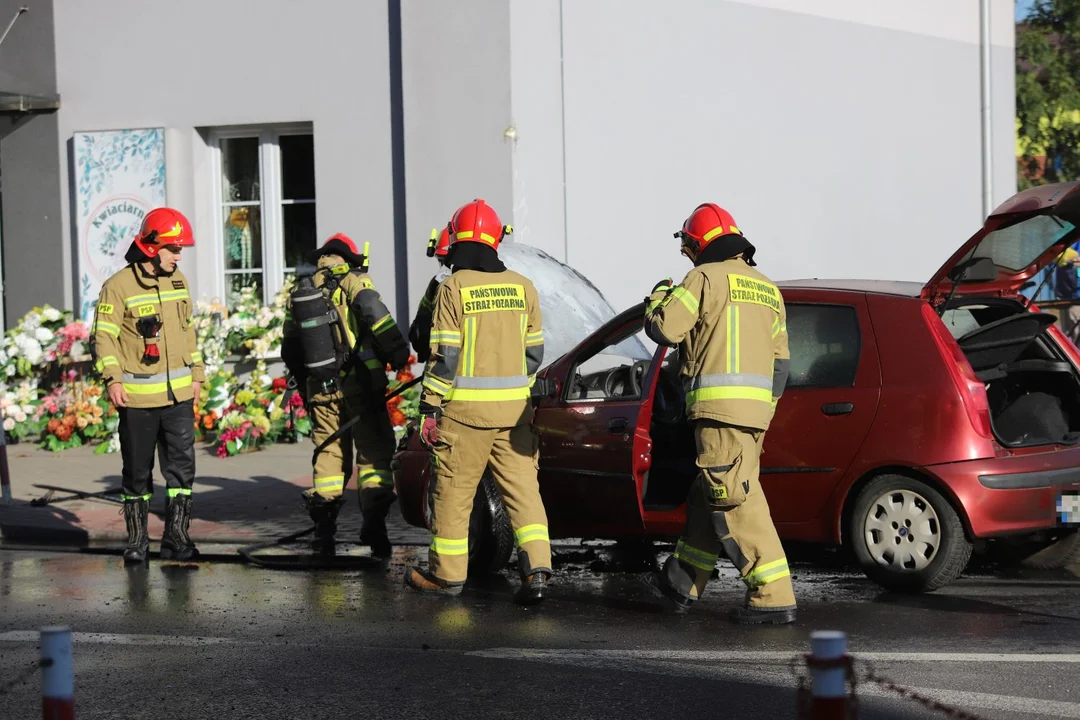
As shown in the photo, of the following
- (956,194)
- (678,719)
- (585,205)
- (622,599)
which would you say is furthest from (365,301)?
(956,194)

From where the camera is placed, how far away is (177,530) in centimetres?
837

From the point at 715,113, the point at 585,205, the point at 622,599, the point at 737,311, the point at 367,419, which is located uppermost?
the point at 715,113

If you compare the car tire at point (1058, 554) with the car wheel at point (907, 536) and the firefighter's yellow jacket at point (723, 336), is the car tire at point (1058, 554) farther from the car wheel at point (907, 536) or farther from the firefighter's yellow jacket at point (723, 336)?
the firefighter's yellow jacket at point (723, 336)

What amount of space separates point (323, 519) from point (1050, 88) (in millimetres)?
18247

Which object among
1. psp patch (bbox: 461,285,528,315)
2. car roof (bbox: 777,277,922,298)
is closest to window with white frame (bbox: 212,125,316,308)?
psp patch (bbox: 461,285,528,315)

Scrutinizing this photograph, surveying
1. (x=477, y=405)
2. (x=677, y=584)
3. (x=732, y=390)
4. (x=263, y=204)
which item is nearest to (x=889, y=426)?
(x=732, y=390)

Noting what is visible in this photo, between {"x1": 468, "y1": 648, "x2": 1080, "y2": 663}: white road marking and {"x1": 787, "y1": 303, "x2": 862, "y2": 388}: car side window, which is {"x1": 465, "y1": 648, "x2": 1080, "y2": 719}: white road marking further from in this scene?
{"x1": 787, "y1": 303, "x2": 862, "y2": 388}: car side window

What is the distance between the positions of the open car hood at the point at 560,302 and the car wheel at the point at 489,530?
201 cm

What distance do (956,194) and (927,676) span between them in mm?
11393

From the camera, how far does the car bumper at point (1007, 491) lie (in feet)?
21.4

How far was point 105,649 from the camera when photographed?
19.4 feet

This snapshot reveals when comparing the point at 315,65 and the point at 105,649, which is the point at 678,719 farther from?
the point at 315,65

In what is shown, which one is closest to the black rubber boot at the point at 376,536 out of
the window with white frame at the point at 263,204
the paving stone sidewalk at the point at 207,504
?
the paving stone sidewalk at the point at 207,504

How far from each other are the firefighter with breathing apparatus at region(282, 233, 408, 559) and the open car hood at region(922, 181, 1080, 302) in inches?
120
